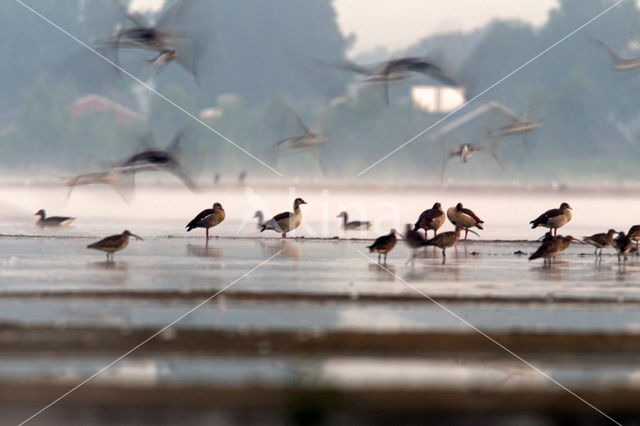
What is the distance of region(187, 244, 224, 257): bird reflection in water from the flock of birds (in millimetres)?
960

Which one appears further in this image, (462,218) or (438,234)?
(462,218)

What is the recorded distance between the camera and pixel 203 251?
19297mm

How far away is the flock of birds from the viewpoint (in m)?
17.4

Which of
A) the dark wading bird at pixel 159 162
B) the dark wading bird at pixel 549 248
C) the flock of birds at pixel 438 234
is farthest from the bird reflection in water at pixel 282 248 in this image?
the dark wading bird at pixel 159 162

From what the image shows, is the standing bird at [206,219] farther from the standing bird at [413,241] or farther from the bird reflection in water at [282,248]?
the standing bird at [413,241]

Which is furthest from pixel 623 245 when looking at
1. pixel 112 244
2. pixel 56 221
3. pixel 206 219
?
pixel 56 221

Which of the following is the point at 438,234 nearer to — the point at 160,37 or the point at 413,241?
the point at 413,241

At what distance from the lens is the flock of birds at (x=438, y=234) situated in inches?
686

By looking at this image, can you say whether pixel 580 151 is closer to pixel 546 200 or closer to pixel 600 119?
pixel 600 119

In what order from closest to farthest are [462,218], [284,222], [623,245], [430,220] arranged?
[623,245] → [430,220] → [462,218] → [284,222]

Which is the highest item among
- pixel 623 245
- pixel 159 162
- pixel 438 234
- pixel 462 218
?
pixel 159 162

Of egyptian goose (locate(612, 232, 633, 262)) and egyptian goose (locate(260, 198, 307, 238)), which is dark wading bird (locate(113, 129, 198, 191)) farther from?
egyptian goose (locate(612, 232, 633, 262))

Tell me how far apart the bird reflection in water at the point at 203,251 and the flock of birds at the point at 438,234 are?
96cm

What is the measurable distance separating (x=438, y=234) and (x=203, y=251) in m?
3.90
